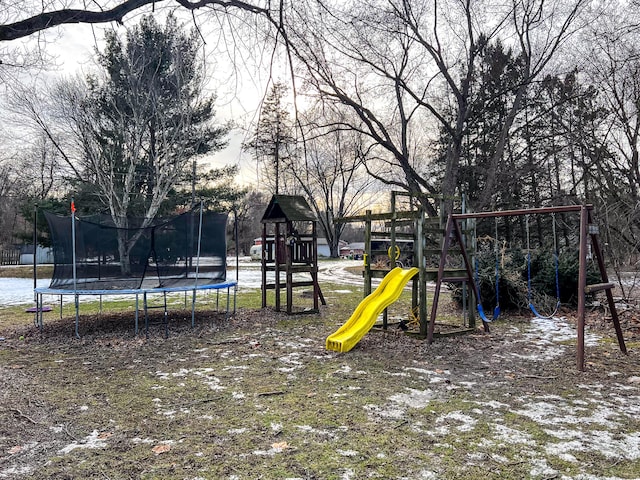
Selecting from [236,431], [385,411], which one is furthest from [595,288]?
[236,431]

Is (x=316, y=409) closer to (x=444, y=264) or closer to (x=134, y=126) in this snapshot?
(x=444, y=264)

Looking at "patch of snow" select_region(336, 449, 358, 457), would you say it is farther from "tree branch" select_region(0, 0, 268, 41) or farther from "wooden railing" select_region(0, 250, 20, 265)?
"wooden railing" select_region(0, 250, 20, 265)

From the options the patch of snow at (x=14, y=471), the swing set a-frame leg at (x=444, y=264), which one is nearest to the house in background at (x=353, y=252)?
the swing set a-frame leg at (x=444, y=264)

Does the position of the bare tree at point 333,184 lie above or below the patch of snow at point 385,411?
above

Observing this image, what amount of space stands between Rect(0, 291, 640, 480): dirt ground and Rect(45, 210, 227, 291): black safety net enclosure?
51.3 inches

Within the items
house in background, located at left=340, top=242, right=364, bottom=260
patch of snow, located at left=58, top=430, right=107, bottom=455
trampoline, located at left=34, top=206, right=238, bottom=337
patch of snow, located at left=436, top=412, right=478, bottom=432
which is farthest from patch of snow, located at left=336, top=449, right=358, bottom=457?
house in background, located at left=340, top=242, right=364, bottom=260

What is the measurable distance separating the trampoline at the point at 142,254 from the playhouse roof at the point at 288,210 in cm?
110

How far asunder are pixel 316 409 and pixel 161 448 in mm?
1179

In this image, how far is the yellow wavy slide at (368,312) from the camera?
5602 mm

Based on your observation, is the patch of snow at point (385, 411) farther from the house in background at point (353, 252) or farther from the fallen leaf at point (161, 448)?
the house in background at point (353, 252)

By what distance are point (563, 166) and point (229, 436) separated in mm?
19842

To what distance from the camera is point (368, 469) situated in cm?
254

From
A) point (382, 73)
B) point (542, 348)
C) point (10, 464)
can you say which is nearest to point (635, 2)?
point (542, 348)

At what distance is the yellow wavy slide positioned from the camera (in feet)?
18.4
